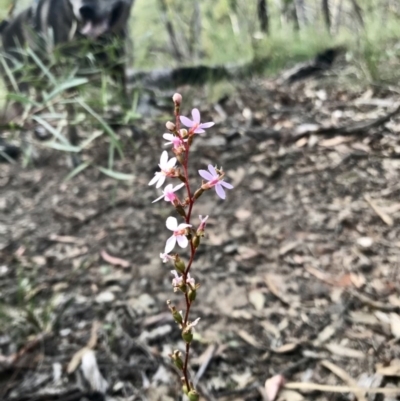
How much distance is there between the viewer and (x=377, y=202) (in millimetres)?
1071

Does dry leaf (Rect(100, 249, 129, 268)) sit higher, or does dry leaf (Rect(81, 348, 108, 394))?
dry leaf (Rect(81, 348, 108, 394))

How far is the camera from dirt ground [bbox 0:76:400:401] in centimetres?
72

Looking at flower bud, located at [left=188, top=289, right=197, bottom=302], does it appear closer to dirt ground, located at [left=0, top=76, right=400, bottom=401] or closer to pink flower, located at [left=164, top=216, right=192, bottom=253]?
pink flower, located at [left=164, top=216, right=192, bottom=253]

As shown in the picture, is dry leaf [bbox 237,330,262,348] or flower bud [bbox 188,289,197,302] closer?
flower bud [bbox 188,289,197,302]

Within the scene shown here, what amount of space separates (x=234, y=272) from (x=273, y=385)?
317mm

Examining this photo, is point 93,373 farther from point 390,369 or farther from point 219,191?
point 219,191

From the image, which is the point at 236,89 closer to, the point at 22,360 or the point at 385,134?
the point at 385,134

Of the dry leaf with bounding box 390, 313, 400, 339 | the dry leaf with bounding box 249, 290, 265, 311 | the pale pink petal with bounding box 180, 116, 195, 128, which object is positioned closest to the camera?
the pale pink petal with bounding box 180, 116, 195, 128

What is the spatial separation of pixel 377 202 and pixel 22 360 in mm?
767

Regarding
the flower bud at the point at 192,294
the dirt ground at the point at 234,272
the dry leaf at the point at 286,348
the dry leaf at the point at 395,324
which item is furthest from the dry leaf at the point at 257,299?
the flower bud at the point at 192,294

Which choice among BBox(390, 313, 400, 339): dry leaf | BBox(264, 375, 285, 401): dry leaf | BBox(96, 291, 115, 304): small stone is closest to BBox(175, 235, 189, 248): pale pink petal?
BBox(264, 375, 285, 401): dry leaf

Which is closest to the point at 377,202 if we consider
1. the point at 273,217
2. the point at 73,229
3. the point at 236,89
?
the point at 273,217

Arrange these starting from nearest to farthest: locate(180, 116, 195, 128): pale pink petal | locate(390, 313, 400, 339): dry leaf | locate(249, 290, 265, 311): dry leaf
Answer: locate(180, 116, 195, 128): pale pink petal < locate(390, 313, 400, 339): dry leaf < locate(249, 290, 265, 311): dry leaf

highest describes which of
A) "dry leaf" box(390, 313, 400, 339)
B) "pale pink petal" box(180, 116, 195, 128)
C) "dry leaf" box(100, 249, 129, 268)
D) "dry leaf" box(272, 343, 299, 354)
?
"pale pink petal" box(180, 116, 195, 128)
